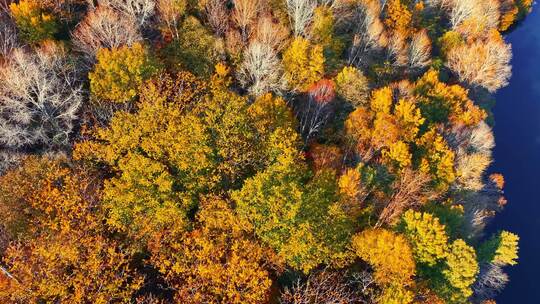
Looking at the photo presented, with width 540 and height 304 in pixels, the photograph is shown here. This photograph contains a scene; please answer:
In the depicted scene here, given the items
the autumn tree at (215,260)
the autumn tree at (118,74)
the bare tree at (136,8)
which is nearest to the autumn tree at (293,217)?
the autumn tree at (215,260)

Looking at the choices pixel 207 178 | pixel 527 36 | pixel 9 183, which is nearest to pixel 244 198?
pixel 207 178

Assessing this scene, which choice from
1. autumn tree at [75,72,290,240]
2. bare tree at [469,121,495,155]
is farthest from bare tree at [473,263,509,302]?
autumn tree at [75,72,290,240]

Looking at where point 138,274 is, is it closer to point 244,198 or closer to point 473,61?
point 244,198

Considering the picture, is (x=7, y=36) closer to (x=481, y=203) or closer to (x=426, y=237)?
(x=426, y=237)

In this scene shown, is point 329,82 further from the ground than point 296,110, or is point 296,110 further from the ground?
point 329,82

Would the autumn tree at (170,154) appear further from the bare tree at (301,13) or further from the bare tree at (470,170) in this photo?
the bare tree at (470,170)

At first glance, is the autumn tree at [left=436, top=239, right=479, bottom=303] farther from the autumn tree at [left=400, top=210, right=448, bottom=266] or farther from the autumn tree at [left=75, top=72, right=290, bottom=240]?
the autumn tree at [left=75, top=72, right=290, bottom=240]
